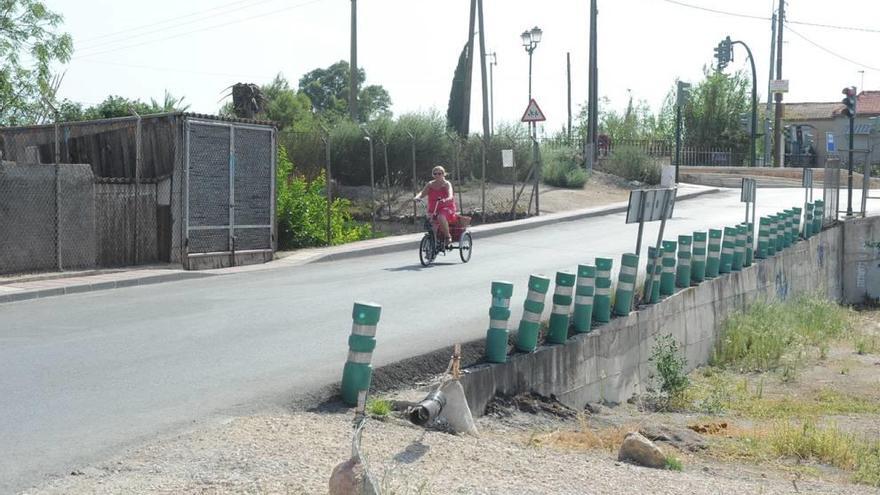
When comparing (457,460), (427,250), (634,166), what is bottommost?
(457,460)

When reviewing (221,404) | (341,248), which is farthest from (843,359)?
(221,404)

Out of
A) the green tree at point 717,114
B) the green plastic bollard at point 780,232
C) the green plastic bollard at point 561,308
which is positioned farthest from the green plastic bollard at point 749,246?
the green tree at point 717,114

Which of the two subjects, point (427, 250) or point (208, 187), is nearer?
point (427, 250)

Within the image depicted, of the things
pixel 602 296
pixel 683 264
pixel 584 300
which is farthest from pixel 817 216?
pixel 584 300

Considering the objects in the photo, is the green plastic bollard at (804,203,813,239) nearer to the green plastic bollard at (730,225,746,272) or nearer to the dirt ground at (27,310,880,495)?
the green plastic bollard at (730,225,746,272)

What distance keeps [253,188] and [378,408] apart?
14.0 m

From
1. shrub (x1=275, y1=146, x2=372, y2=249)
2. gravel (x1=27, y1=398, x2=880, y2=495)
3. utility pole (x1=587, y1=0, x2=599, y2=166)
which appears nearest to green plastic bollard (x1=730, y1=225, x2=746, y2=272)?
shrub (x1=275, y1=146, x2=372, y2=249)

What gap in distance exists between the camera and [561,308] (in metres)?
11.7

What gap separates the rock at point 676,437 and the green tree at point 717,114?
61.2 m

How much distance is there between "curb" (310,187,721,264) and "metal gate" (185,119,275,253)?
1291 mm

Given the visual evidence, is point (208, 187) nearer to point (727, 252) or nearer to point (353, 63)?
point (727, 252)

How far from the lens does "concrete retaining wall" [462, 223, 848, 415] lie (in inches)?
422

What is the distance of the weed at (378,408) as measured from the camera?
820cm

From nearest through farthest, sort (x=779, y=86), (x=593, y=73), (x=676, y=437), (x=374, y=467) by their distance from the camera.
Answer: (x=374, y=467) < (x=676, y=437) < (x=593, y=73) < (x=779, y=86)
